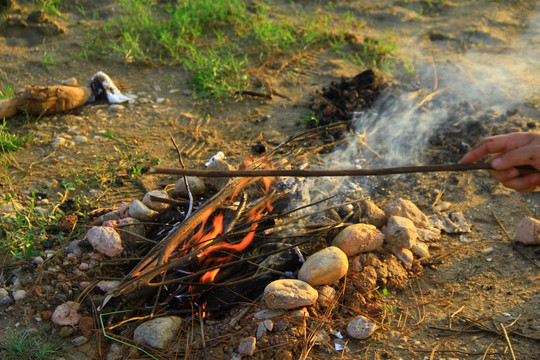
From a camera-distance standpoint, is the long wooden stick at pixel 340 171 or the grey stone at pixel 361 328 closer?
the long wooden stick at pixel 340 171

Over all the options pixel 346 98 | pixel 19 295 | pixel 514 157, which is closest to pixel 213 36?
pixel 346 98

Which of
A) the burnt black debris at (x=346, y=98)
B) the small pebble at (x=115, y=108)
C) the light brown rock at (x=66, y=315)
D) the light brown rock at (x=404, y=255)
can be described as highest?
the small pebble at (x=115, y=108)

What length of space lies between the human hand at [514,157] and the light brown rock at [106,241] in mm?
2080

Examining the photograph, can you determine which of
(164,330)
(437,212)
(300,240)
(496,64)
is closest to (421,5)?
(496,64)

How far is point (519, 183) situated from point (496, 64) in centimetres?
340

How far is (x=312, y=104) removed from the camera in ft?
16.4

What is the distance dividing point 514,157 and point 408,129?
215 centimetres

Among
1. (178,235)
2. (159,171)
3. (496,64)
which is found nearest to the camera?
(159,171)

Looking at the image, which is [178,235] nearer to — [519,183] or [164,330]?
[164,330]

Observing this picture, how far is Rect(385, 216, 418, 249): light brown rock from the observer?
3154 millimetres

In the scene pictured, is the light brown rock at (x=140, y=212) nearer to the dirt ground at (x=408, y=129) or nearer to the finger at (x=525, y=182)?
the dirt ground at (x=408, y=129)

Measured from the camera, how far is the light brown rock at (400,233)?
10.3ft

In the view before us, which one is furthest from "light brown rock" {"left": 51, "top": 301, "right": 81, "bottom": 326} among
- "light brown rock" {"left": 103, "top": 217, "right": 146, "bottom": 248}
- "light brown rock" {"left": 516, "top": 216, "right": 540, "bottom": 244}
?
"light brown rock" {"left": 516, "top": 216, "right": 540, "bottom": 244}

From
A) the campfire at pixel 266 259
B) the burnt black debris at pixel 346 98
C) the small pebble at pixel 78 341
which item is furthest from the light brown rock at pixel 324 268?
the burnt black debris at pixel 346 98
